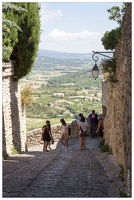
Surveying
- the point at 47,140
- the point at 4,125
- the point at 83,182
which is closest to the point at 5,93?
the point at 4,125

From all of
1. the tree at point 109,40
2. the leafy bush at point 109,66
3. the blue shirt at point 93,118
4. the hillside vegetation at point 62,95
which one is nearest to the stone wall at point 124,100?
the leafy bush at point 109,66

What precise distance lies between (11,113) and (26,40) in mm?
3338

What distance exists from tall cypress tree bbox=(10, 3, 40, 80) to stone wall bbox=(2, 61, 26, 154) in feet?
2.51

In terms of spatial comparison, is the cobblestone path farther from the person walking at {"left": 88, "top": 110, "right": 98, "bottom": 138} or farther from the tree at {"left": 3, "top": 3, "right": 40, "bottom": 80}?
the person walking at {"left": 88, "top": 110, "right": 98, "bottom": 138}

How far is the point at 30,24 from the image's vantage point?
17.2 m

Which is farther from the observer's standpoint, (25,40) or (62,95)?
(62,95)

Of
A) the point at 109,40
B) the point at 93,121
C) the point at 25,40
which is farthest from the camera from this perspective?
the point at 93,121

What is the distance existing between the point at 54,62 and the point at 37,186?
161618 millimetres

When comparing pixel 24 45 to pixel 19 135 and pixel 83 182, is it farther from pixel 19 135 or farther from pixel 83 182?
pixel 83 182

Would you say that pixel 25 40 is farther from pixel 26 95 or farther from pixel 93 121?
pixel 93 121

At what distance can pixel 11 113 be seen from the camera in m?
16.0

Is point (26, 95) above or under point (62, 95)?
above

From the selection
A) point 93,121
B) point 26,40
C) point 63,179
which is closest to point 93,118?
point 93,121

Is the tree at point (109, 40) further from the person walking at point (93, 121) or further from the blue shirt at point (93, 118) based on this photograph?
the blue shirt at point (93, 118)
